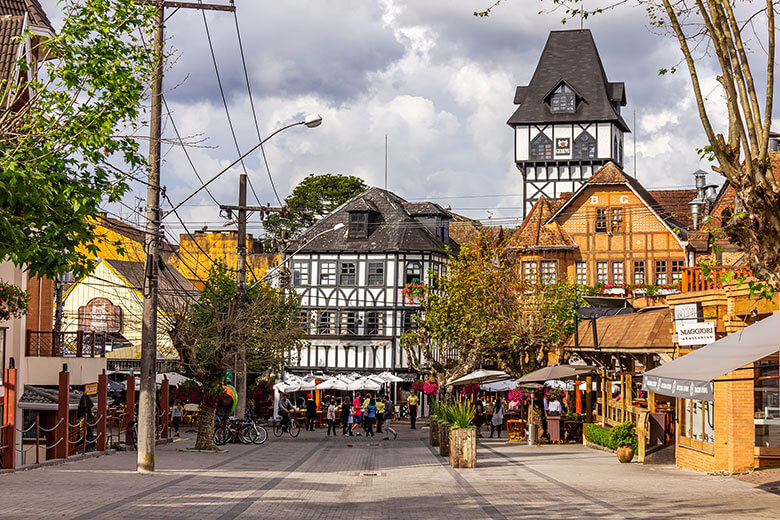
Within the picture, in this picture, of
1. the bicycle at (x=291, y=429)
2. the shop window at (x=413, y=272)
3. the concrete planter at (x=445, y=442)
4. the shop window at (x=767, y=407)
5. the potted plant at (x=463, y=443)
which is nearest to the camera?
the shop window at (x=767, y=407)

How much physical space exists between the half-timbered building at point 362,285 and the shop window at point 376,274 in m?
0.01

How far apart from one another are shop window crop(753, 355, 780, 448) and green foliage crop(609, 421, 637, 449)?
4.34 meters

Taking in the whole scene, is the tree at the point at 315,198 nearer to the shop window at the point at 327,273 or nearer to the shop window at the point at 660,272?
the shop window at the point at 327,273

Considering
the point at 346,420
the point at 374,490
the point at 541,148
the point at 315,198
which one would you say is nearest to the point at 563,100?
the point at 541,148

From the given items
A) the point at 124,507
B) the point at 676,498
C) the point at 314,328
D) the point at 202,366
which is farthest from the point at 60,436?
the point at 314,328

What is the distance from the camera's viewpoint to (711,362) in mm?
14359

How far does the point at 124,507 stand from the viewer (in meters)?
14.5

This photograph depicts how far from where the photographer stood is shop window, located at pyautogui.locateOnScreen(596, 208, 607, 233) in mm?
56531

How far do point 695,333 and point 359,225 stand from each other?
44163 mm

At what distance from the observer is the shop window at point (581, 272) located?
5656cm

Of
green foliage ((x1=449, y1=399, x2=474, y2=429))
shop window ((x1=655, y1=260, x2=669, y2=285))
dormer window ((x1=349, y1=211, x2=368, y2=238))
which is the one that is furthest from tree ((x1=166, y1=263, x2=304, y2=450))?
dormer window ((x1=349, y1=211, x2=368, y2=238))

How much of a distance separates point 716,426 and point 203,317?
16268 mm

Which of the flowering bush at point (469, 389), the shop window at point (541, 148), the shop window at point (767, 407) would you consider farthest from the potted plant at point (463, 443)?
the shop window at point (541, 148)

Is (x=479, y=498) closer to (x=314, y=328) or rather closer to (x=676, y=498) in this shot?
(x=676, y=498)
